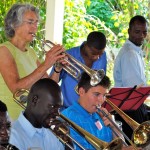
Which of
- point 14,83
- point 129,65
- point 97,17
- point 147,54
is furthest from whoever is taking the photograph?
point 97,17

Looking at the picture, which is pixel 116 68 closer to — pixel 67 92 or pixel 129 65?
pixel 129 65

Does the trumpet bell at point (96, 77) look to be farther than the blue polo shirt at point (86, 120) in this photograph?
Yes

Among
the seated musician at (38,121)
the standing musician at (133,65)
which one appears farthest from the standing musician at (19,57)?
the standing musician at (133,65)

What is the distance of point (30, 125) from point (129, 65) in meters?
2.42

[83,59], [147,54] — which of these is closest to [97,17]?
[147,54]

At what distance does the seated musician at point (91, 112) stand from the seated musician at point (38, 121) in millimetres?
718

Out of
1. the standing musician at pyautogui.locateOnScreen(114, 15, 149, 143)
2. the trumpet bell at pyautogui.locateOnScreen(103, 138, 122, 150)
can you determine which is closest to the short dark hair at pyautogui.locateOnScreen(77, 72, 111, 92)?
the trumpet bell at pyautogui.locateOnScreen(103, 138, 122, 150)

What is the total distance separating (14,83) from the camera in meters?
3.64

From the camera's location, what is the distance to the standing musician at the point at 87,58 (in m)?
4.43

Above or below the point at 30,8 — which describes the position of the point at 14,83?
below

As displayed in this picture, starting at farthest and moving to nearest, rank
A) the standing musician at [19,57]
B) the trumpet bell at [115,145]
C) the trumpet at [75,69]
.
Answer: the trumpet at [75,69], the standing musician at [19,57], the trumpet bell at [115,145]

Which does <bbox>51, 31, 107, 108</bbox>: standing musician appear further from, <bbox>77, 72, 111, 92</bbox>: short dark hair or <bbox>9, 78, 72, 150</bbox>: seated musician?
<bbox>9, 78, 72, 150</bbox>: seated musician

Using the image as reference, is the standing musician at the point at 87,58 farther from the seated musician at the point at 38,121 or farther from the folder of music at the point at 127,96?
the seated musician at the point at 38,121

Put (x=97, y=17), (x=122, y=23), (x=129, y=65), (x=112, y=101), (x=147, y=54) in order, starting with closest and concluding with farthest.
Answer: (x=112, y=101)
(x=129, y=65)
(x=147, y=54)
(x=122, y=23)
(x=97, y=17)
